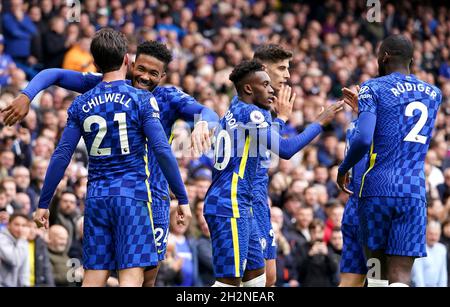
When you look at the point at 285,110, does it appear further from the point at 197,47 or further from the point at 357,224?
the point at 197,47

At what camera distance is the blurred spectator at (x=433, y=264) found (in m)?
12.5

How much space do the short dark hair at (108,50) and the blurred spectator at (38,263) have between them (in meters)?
4.32

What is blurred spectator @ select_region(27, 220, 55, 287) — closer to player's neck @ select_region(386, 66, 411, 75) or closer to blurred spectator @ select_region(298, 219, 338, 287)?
blurred spectator @ select_region(298, 219, 338, 287)

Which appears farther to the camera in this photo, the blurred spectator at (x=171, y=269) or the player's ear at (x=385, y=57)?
the blurred spectator at (x=171, y=269)

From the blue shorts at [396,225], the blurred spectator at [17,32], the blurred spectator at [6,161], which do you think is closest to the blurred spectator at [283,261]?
the blurred spectator at [6,161]

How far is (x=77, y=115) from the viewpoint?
757cm

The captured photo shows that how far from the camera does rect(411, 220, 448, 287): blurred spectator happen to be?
41.0 feet

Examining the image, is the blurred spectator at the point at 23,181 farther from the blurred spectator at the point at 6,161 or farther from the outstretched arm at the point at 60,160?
the outstretched arm at the point at 60,160

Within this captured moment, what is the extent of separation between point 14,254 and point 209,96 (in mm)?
5415

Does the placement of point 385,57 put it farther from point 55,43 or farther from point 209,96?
point 55,43

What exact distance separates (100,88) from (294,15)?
15.2 meters

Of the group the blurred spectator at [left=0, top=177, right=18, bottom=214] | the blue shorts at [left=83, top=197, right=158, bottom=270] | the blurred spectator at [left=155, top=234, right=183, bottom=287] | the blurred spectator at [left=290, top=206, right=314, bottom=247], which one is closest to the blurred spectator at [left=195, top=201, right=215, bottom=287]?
the blurred spectator at [left=155, top=234, right=183, bottom=287]

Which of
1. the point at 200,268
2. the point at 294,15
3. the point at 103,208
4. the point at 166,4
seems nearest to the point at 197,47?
the point at 166,4

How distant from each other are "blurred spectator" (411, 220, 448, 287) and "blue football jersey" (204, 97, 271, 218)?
15.2 feet
